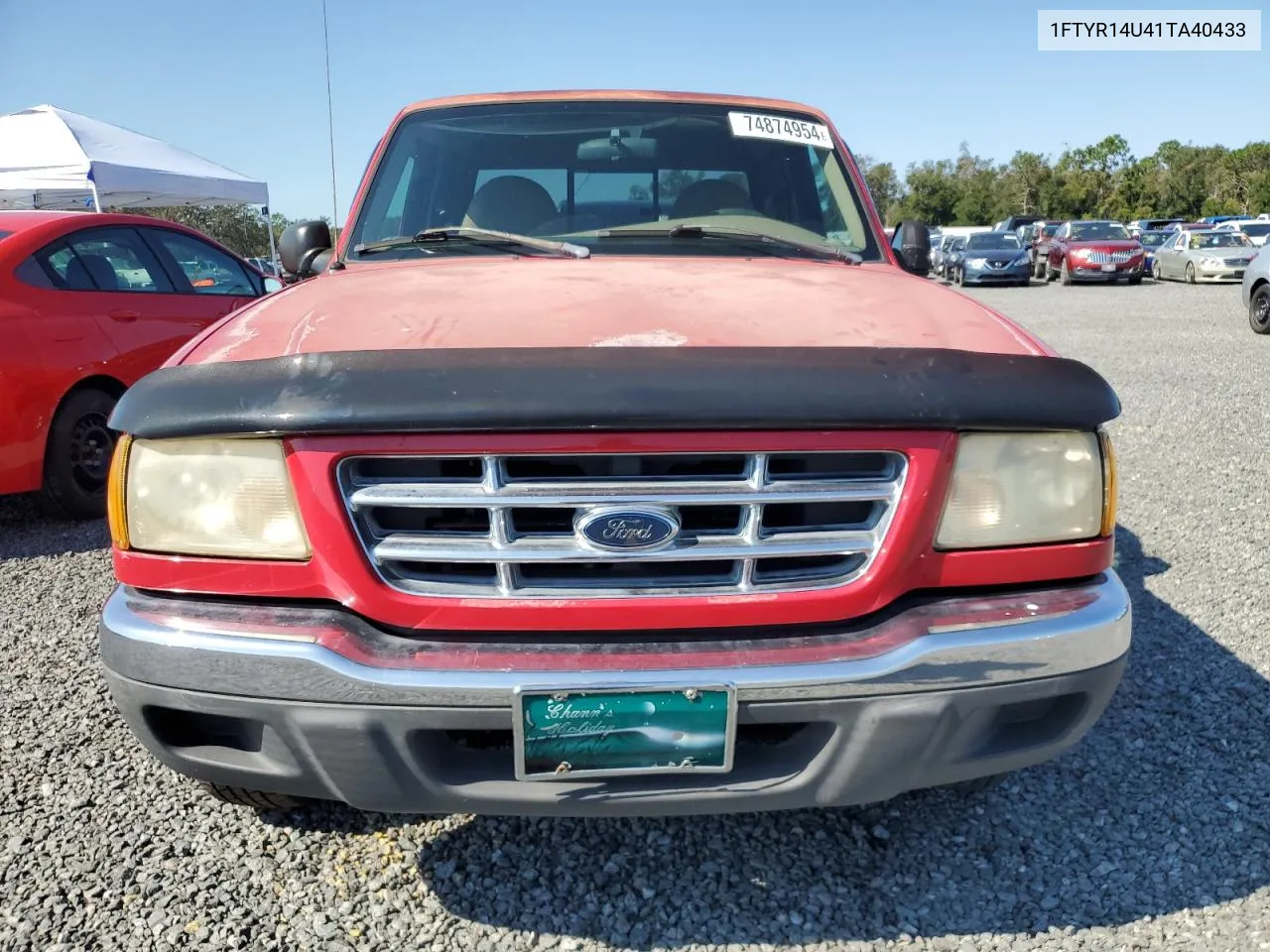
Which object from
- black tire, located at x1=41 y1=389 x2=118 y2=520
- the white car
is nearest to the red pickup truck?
black tire, located at x1=41 y1=389 x2=118 y2=520

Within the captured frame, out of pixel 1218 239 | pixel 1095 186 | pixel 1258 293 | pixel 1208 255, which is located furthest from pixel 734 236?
pixel 1095 186

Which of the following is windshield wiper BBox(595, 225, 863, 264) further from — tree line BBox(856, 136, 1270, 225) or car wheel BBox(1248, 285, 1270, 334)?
tree line BBox(856, 136, 1270, 225)

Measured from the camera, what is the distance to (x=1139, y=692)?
9.89 feet

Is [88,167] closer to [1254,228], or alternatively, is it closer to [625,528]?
[625,528]

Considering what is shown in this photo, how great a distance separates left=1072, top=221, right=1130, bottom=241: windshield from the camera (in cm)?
2353

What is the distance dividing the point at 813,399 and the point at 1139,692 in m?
2.14

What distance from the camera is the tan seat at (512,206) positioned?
2846 millimetres

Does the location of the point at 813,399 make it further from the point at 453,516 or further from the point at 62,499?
the point at 62,499

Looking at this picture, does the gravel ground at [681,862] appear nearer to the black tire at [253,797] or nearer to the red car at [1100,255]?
the black tire at [253,797]

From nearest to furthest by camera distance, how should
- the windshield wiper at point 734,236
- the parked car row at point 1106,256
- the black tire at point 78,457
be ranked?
the windshield wiper at point 734,236
the black tire at point 78,457
the parked car row at point 1106,256

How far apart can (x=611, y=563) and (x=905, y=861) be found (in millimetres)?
1172

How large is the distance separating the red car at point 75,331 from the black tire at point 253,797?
3.17 meters

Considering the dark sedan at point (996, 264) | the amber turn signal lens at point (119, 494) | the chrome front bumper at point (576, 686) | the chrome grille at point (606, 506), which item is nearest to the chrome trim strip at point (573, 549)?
the chrome grille at point (606, 506)

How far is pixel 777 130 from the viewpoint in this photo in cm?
308
